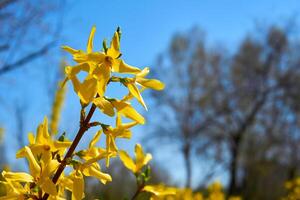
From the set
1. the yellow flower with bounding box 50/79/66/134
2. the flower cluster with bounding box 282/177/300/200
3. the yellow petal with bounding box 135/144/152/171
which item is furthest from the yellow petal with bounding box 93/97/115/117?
the yellow flower with bounding box 50/79/66/134

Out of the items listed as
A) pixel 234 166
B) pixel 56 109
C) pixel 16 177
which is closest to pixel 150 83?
pixel 16 177

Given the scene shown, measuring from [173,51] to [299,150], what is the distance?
31.2 ft

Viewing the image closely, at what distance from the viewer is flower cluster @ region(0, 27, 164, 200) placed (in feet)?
3.05

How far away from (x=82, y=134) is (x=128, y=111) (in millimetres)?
113

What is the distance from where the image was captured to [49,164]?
93cm

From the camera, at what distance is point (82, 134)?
969 mm

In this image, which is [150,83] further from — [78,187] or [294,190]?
[294,190]

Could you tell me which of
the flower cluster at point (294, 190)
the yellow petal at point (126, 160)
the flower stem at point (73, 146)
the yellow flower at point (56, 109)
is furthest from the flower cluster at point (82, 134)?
the yellow flower at point (56, 109)

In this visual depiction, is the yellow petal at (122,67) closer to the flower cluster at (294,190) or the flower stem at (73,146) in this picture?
the flower stem at (73,146)

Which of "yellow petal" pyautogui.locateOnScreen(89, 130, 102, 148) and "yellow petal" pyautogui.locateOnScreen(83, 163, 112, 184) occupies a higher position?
"yellow petal" pyautogui.locateOnScreen(89, 130, 102, 148)

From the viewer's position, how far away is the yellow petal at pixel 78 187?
37.3 inches

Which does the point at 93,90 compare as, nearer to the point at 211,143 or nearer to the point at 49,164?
the point at 49,164

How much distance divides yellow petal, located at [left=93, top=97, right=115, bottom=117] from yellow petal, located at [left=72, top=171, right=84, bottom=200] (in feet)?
0.49

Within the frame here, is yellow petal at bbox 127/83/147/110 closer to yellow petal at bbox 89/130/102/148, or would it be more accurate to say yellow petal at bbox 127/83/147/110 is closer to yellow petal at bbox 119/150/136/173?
yellow petal at bbox 89/130/102/148
